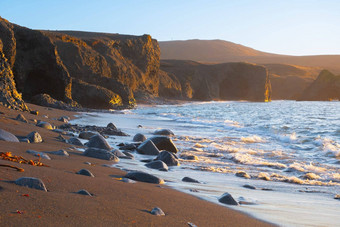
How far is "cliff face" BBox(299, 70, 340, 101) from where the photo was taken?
341 ft

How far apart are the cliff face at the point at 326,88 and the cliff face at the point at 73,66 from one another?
5773 cm

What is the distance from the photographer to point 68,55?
127ft

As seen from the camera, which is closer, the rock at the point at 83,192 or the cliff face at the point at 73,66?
the rock at the point at 83,192

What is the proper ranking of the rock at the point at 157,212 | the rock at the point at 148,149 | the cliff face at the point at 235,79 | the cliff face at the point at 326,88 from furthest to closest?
the cliff face at the point at 326,88 → the cliff face at the point at 235,79 → the rock at the point at 148,149 → the rock at the point at 157,212

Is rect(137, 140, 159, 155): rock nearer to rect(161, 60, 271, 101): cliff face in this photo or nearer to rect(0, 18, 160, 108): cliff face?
rect(0, 18, 160, 108): cliff face

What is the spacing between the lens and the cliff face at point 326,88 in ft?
341

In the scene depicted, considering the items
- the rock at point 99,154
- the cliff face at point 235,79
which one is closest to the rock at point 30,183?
the rock at point 99,154

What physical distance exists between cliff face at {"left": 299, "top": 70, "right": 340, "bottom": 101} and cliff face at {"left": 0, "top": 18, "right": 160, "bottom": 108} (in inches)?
2273

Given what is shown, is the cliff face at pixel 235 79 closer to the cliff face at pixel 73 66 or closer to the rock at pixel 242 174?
the cliff face at pixel 73 66

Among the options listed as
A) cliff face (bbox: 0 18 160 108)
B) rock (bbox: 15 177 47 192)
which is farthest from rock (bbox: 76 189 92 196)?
cliff face (bbox: 0 18 160 108)

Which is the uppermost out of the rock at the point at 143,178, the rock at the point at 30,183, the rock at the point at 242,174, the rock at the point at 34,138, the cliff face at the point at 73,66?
the cliff face at the point at 73,66

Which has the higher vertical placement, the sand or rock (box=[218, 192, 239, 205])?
the sand

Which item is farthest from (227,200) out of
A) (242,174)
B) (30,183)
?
(242,174)

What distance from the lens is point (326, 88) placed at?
10488 centimetres
